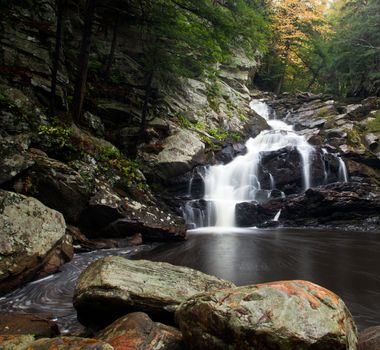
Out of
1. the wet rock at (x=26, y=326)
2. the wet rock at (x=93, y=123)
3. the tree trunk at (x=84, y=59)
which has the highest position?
the tree trunk at (x=84, y=59)

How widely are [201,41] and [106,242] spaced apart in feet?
23.2

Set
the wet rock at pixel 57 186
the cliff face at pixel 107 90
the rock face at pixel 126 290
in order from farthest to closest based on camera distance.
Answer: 1. the cliff face at pixel 107 90
2. the wet rock at pixel 57 186
3. the rock face at pixel 126 290

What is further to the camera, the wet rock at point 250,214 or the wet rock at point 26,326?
the wet rock at point 250,214

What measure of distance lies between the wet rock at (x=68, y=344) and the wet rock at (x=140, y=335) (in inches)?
13.0

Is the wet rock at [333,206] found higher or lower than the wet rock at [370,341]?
higher

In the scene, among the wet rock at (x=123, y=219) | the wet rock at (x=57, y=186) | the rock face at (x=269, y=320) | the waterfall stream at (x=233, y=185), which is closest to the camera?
the rock face at (x=269, y=320)

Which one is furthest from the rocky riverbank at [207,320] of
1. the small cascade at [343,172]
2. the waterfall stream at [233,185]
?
the small cascade at [343,172]

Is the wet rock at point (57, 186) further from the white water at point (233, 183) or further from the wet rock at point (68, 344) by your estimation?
the white water at point (233, 183)

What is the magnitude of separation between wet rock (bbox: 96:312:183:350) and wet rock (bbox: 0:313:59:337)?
75 centimetres

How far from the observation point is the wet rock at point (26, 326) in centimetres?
391

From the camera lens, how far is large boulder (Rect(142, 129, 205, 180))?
14.2m

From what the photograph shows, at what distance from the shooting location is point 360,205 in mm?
14008

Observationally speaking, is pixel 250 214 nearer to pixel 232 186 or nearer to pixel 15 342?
pixel 232 186

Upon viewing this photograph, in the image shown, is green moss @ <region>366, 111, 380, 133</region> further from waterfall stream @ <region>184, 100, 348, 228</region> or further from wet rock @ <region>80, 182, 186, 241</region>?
wet rock @ <region>80, 182, 186, 241</region>
